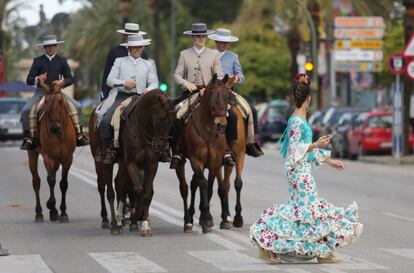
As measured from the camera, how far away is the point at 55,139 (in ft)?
→ 59.9

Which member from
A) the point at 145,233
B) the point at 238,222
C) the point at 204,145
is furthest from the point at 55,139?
the point at 145,233

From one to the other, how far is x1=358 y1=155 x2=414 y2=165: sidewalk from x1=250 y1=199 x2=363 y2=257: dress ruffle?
24.2 meters

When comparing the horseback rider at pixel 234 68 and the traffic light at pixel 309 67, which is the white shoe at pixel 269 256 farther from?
the traffic light at pixel 309 67

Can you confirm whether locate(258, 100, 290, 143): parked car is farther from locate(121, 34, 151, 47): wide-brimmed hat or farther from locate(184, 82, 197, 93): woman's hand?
locate(121, 34, 151, 47): wide-brimmed hat

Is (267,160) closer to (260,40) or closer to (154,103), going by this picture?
(154,103)

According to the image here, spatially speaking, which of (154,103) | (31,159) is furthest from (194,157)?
(31,159)

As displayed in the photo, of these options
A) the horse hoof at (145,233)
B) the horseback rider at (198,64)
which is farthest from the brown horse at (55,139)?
the horse hoof at (145,233)

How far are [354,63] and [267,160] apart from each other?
661cm

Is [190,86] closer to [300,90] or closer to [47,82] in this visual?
[47,82]

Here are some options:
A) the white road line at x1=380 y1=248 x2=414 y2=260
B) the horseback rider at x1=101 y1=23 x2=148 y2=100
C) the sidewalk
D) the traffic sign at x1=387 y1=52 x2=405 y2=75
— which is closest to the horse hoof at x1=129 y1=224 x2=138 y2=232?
the horseback rider at x1=101 y1=23 x2=148 y2=100

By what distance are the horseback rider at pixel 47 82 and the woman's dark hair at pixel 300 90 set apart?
20.2 ft

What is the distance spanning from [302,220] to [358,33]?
31302mm

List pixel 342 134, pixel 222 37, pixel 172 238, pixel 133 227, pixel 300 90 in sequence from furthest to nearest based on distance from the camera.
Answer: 1. pixel 342 134
2. pixel 222 37
3. pixel 133 227
4. pixel 172 238
5. pixel 300 90

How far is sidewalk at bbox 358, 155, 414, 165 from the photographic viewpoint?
36.7 meters
